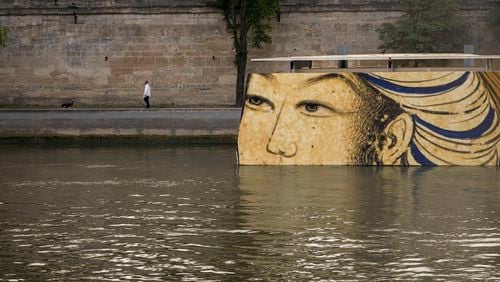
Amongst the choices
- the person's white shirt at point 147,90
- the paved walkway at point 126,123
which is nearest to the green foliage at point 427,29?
the paved walkway at point 126,123

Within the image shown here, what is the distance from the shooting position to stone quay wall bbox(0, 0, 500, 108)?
58281 millimetres

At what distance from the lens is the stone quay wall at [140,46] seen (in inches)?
2295

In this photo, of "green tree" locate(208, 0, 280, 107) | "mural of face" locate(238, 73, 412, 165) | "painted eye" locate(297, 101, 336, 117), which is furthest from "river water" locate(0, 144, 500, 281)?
"green tree" locate(208, 0, 280, 107)

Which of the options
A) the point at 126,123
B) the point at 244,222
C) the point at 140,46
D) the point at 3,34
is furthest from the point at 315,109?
the point at 140,46

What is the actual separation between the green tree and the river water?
56.2 feet

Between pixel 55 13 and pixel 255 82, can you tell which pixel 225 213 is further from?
pixel 55 13

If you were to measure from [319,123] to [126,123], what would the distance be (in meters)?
12.9

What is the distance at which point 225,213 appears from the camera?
28.4 metres

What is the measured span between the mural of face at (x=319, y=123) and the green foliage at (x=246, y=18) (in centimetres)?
1820

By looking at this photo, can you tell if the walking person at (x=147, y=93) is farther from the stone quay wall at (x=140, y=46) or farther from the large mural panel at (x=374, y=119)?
the large mural panel at (x=374, y=119)

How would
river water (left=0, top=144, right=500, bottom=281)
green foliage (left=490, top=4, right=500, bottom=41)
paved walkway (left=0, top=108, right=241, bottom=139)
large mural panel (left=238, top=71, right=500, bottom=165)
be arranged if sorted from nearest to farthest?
river water (left=0, top=144, right=500, bottom=281) → large mural panel (left=238, top=71, right=500, bottom=165) → paved walkway (left=0, top=108, right=241, bottom=139) → green foliage (left=490, top=4, right=500, bottom=41)

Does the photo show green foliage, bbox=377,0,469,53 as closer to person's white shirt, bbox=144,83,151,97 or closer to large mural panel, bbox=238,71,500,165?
person's white shirt, bbox=144,83,151,97

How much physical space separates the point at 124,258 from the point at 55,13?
37.3 metres

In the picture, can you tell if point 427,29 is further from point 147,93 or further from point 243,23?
point 147,93
